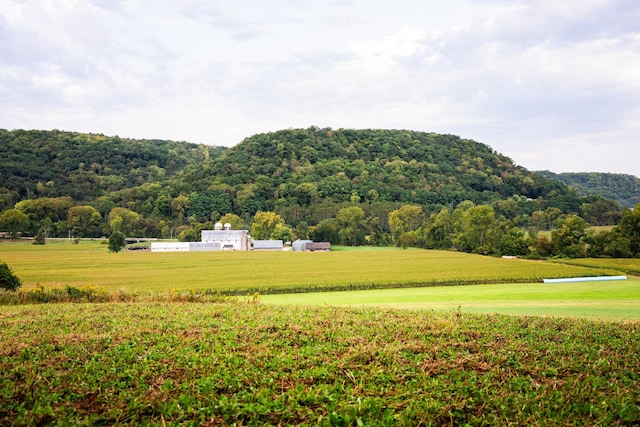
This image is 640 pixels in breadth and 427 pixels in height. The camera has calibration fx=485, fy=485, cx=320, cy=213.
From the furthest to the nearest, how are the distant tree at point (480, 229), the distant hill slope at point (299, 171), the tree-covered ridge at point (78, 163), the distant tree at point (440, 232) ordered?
the distant hill slope at point (299, 171) < the distant tree at point (440, 232) < the distant tree at point (480, 229) < the tree-covered ridge at point (78, 163)

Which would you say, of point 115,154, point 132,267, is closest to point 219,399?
point 132,267

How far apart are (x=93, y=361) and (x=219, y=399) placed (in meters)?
2.68

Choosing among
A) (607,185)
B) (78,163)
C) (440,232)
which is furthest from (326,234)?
(607,185)

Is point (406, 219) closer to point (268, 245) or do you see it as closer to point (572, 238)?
point (268, 245)

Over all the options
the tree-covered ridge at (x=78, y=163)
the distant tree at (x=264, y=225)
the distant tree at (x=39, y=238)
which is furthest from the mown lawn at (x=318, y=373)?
the distant tree at (x=264, y=225)

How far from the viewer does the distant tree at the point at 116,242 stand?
47375 mm

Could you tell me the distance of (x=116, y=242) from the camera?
157 feet

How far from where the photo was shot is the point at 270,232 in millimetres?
98125

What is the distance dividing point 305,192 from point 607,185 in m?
74.4

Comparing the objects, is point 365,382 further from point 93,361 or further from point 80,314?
point 80,314

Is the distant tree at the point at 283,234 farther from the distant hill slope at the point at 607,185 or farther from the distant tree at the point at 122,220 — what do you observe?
the distant hill slope at the point at 607,185


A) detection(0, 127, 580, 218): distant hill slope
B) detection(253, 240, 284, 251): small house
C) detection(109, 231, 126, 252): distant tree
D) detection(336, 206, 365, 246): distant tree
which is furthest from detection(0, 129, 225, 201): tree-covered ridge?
detection(336, 206, 365, 246): distant tree

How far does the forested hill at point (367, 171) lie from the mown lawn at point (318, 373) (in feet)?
346

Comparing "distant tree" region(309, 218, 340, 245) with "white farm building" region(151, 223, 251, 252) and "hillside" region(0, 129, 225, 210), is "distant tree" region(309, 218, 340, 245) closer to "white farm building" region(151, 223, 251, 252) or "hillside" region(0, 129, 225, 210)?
"white farm building" region(151, 223, 251, 252)
